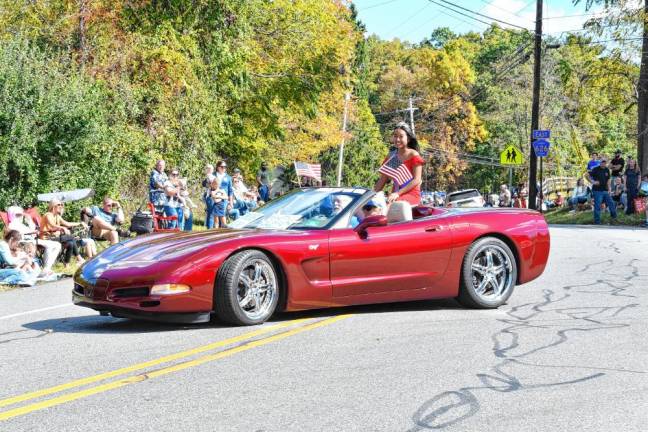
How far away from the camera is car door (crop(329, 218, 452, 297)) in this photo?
7754 millimetres

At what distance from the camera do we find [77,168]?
16906 millimetres

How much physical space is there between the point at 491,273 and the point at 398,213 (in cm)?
120

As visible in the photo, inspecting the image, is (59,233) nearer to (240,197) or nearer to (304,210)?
(304,210)

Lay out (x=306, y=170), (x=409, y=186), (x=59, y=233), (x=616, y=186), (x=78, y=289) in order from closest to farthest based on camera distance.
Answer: (x=78, y=289) < (x=409, y=186) < (x=59, y=233) < (x=616, y=186) < (x=306, y=170)

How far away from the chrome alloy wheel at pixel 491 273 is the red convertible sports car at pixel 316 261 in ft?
0.03

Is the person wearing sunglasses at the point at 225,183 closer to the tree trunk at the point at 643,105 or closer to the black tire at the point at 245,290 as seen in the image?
the black tire at the point at 245,290

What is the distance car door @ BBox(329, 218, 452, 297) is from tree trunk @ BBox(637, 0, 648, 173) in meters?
24.8

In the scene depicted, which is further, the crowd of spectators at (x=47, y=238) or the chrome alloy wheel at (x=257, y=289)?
the crowd of spectators at (x=47, y=238)

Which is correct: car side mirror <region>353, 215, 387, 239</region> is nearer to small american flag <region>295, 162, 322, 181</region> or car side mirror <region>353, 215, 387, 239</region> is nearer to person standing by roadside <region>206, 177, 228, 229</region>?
person standing by roadside <region>206, 177, 228, 229</region>

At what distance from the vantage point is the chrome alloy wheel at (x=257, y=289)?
727cm

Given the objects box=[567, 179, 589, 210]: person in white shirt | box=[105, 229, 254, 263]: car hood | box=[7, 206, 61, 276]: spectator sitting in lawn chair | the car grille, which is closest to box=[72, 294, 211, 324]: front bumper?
the car grille

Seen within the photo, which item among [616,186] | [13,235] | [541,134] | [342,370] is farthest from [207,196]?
[541,134]

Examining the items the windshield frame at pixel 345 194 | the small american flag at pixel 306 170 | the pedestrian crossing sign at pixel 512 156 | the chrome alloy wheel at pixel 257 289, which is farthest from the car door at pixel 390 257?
the small american flag at pixel 306 170

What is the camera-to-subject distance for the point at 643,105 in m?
31.9
